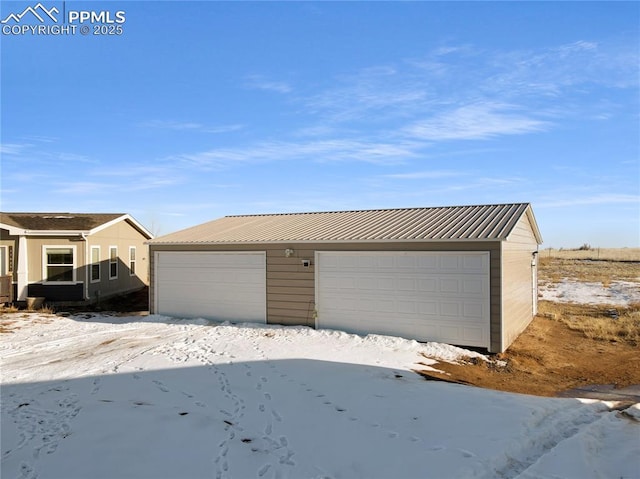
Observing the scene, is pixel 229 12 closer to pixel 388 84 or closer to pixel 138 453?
pixel 388 84

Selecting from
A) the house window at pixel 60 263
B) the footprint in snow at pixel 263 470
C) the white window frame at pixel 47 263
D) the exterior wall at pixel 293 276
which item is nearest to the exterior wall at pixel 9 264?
the white window frame at pixel 47 263

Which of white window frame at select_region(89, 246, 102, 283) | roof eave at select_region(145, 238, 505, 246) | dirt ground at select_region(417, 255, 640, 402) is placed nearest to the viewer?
dirt ground at select_region(417, 255, 640, 402)

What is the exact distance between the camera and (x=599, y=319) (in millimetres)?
14570

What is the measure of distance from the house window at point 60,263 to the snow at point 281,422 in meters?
8.45

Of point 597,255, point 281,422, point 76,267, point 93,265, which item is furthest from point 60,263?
point 597,255

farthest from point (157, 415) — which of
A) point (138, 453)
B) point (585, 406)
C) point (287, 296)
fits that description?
point (287, 296)

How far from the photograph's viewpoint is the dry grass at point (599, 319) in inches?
485

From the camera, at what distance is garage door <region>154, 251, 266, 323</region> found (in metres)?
12.7

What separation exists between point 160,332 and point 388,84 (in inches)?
356

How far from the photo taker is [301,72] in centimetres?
1154

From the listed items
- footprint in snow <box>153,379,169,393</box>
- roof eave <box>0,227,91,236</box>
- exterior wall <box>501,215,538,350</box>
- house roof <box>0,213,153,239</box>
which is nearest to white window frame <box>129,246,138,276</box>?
house roof <box>0,213,153,239</box>

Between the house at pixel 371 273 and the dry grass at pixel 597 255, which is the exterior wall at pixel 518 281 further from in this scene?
the dry grass at pixel 597 255

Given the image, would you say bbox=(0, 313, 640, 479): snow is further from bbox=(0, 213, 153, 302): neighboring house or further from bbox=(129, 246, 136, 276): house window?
bbox=(129, 246, 136, 276): house window

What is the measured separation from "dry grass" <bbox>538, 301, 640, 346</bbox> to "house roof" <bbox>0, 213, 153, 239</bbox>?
17699mm
